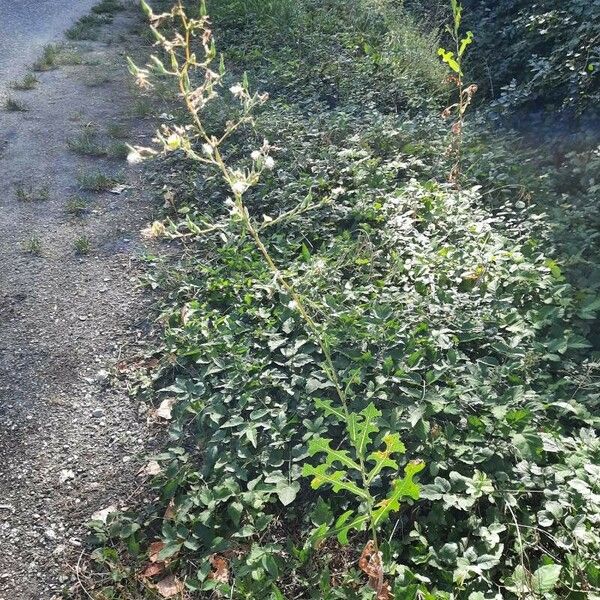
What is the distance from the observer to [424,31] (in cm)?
633

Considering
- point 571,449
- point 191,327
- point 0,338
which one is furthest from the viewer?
point 0,338

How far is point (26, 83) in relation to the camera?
234 inches

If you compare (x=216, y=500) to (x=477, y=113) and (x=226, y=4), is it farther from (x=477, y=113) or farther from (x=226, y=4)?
(x=226, y=4)

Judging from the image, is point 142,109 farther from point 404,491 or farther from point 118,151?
point 404,491

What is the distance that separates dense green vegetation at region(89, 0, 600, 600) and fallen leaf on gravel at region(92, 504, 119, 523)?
4 cm

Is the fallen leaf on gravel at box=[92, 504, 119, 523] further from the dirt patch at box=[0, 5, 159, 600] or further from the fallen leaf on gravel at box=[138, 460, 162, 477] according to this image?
the fallen leaf on gravel at box=[138, 460, 162, 477]

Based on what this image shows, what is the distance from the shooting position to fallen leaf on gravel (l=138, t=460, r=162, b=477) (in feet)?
8.41

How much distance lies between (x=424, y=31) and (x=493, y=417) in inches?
209

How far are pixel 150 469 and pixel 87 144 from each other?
130 inches

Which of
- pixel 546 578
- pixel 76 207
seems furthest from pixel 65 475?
pixel 76 207

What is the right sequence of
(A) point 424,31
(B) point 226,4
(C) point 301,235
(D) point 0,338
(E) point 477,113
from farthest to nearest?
(B) point 226,4, (A) point 424,31, (E) point 477,113, (C) point 301,235, (D) point 0,338

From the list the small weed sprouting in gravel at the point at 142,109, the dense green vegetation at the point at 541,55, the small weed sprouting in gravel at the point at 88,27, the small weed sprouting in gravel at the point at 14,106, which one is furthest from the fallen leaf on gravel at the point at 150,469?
the small weed sprouting in gravel at the point at 88,27

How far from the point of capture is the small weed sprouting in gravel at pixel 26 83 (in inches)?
234

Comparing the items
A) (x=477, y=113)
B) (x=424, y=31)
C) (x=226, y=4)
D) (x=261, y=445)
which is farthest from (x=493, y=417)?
(x=226, y=4)
